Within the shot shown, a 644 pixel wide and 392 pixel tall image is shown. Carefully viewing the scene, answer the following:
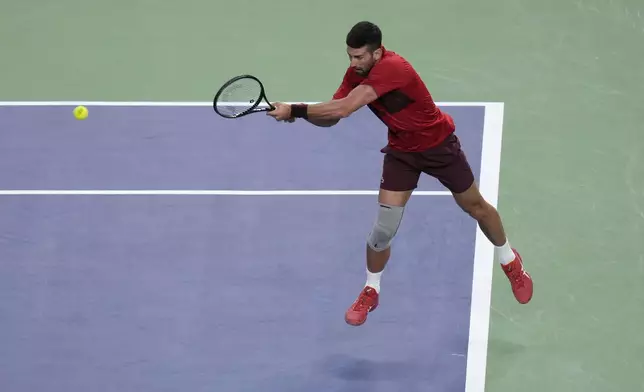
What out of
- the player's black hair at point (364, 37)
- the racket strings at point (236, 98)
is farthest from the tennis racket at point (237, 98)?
the player's black hair at point (364, 37)

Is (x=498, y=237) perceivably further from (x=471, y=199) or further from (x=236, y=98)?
(x=236, y=98)

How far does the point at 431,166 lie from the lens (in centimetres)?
829

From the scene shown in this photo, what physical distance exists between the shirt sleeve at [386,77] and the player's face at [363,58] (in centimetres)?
5

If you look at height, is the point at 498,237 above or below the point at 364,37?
below

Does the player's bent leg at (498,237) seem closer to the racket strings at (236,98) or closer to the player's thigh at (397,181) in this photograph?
the player's thigh at (397,181)

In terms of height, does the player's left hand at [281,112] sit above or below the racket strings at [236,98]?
above

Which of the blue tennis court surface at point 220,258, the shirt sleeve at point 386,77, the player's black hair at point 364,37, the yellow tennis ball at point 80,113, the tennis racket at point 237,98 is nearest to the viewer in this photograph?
the player's black hair at point 364,37

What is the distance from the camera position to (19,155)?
10.3m

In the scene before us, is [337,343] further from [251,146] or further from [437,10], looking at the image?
[437,10]

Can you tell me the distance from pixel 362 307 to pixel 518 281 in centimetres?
117

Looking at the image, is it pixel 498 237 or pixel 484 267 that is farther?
pixel 484 267

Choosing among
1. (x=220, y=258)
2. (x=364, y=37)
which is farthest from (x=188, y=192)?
(x=364, y=37)

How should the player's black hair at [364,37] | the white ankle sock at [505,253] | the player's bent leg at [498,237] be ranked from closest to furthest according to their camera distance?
the player's black hair at [364,37] < the player's bent leg at [498,237] < the white ankle sock at [505,253]

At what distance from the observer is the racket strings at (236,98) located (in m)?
8.05
